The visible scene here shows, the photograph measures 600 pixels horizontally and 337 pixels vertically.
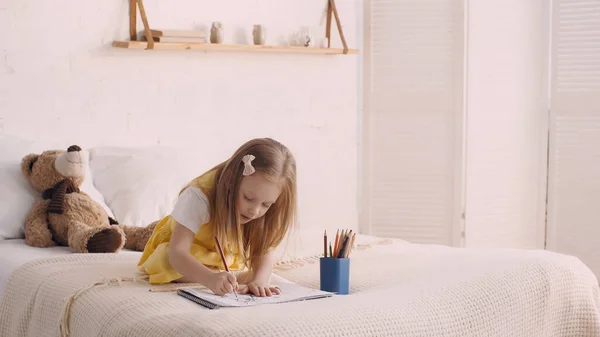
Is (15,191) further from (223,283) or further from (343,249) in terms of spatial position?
(343,249)

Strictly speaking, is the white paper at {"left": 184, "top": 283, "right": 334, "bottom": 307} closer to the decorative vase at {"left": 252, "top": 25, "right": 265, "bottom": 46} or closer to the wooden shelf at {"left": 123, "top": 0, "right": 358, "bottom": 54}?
the wooden shelf at {"left": 123, "top": 0, "right": 358, "bottom": 54}

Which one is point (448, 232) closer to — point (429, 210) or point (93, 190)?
point (429, 210)

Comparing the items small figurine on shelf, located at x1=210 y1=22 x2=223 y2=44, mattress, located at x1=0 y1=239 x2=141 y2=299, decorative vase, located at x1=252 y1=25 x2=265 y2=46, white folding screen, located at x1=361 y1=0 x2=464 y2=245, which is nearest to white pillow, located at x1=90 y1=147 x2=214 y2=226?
mattress, located at x1=0 y1=239 x2=141 y2=299

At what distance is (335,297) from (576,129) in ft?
7.79

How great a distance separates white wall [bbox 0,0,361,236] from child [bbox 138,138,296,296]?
44.5 inches

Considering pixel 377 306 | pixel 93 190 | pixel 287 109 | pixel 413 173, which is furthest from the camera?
pixel 413 173

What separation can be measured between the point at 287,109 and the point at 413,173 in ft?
2.39

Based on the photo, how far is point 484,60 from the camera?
4066 mm

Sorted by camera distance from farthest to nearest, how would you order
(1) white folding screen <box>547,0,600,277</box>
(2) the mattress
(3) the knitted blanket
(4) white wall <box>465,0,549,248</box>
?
1. (4) white wall <box>465,0,549,248</box>
2. (1) white folding screen <box>547,0,600,277</box>
3. (2) the mattress
4. (3) the knitted blanket

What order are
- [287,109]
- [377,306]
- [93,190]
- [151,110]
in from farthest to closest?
[287,109] < [151,110] < [93,190] < [377,306]

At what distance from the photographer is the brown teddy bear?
274 centimetres

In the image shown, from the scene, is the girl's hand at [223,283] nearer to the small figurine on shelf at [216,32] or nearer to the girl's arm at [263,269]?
the girl's arm at [263,269]

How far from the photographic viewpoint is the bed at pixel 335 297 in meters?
1.78

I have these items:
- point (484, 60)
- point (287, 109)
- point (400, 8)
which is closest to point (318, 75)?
point (287, 109)
